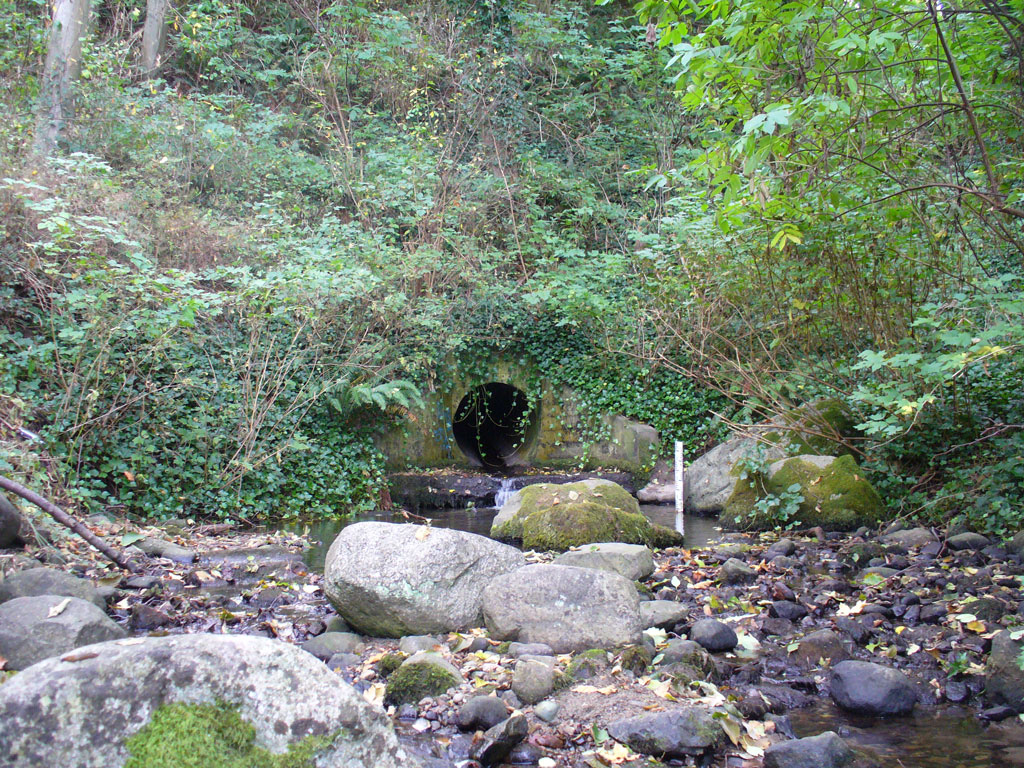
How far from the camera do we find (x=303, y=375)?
1027 centimetres

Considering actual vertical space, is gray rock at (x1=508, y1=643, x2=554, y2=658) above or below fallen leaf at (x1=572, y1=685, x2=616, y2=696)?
below

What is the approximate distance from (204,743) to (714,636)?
343 cm

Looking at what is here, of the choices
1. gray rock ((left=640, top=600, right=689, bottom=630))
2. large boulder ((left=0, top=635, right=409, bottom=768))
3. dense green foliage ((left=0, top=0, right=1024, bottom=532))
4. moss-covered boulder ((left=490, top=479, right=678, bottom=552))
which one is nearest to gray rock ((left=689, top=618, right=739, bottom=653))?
gray rock ((left=640, top=600, right=689, bottom=630))

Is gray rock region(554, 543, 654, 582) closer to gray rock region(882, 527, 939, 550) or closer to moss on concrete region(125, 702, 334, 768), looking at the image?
gray rock region(882, 527, 939, 550)

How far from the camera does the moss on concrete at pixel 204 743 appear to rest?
6.90 ft

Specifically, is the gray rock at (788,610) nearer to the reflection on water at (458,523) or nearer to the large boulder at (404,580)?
the large boulder at (404,580)

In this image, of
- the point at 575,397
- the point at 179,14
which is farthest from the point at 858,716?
the point at 179,14

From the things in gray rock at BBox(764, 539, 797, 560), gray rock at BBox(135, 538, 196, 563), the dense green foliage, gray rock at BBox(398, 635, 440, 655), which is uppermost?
the dense green foliage

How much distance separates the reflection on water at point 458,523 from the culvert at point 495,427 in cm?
310

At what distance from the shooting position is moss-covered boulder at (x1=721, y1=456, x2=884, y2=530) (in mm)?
8125

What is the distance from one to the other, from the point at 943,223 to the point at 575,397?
7210 mm

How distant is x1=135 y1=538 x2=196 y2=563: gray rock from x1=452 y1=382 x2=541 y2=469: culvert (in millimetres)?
7415

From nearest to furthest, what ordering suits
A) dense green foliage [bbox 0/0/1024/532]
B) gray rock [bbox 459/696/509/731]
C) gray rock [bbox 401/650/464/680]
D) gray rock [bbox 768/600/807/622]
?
gray rock [bbox 459/696/509/731]
gray rock [bbox 401/650/464/680]
gray rock [bbox 768/600/807/622]
dense green foliage [bbox 0/0/1024/532]

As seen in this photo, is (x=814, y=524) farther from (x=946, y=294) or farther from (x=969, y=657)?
(x=969, y=657)
